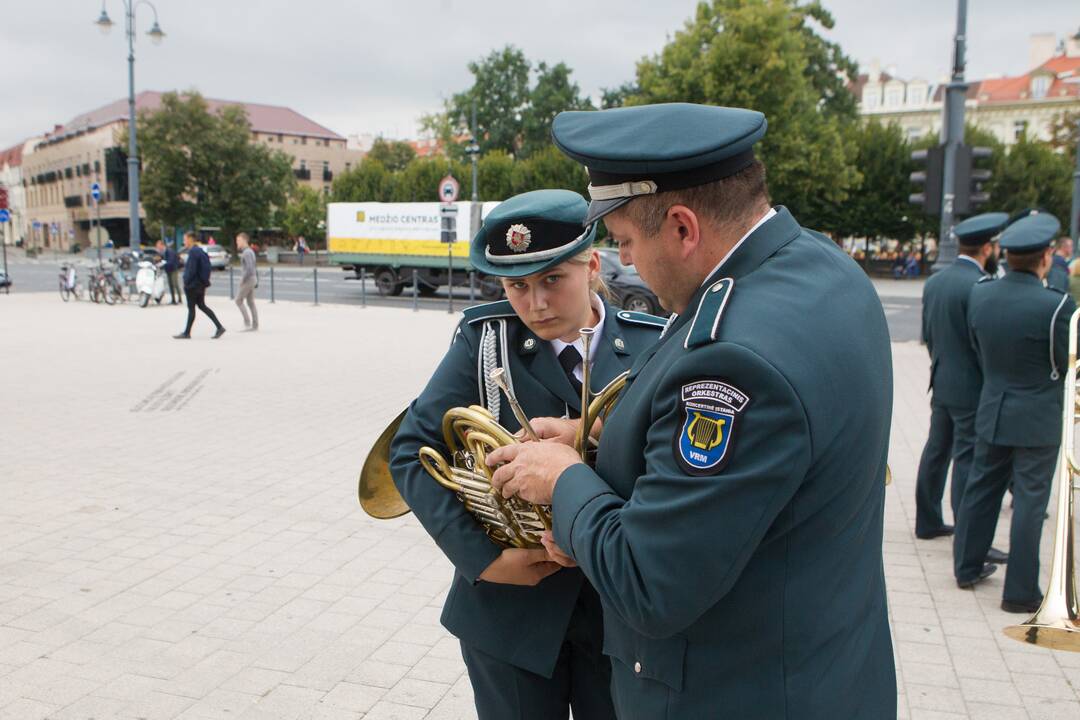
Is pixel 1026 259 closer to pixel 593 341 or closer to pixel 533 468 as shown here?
pixel 593 341

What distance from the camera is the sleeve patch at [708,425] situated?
130 cm

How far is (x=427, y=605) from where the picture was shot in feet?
14.7

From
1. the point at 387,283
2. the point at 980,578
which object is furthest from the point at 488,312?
the point at 387,283

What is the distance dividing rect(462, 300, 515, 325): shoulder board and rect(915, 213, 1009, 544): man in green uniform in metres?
3.80

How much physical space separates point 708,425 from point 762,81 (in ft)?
117

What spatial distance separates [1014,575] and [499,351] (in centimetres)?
355

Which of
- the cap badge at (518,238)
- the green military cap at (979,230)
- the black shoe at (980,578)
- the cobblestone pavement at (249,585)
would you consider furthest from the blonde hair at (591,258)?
the green military cap at (979,230)

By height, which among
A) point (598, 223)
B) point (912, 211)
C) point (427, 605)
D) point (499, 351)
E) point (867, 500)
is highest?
point (912, 211)

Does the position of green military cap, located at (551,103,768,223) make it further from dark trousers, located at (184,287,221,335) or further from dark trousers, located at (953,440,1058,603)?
dark trousers, located at (184,287,221,335)

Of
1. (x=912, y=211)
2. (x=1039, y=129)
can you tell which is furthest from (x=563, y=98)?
(x=1039, y=129)

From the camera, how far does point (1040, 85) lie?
254 feet

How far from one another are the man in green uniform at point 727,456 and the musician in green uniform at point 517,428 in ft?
1.21

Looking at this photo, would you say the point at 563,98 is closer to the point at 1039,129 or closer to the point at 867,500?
the point at 1039,129

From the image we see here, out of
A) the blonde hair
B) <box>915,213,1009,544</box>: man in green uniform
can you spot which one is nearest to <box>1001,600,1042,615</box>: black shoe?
<box>915,213,1009,544</box>: man in green uniform
